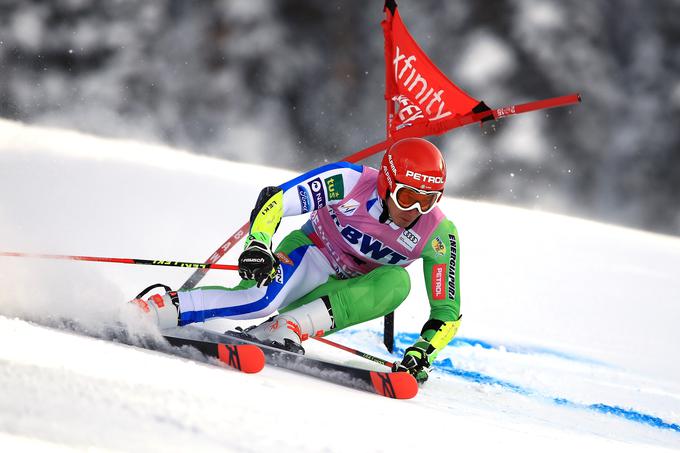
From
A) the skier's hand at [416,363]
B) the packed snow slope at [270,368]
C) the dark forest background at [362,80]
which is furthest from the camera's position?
the dark forest background at [362,80]

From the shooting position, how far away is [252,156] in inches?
472

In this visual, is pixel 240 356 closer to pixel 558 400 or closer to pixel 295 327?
pixel 295 327

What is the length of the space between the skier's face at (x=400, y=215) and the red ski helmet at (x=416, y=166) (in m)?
0.09

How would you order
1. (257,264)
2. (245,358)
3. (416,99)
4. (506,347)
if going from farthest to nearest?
(506,347)
(416,99)
(257,264)
(245,358)

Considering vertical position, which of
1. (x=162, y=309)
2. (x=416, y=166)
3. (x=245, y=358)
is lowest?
(x=162, y=309)

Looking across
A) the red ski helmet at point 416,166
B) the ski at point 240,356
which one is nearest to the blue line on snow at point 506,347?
the red ski helmet at point 416,166

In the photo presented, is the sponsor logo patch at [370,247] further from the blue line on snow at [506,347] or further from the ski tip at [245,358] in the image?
the blue line on snow at [506,347]

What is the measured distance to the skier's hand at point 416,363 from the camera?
11.2ft

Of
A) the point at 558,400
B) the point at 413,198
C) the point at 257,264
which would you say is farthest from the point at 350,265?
the point at 558,400

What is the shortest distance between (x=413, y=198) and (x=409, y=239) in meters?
0.28

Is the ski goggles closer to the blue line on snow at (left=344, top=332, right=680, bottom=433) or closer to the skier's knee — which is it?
the skier's knee

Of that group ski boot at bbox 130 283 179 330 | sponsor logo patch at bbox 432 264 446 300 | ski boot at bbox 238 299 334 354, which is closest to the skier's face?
sponsor logo patch at bbox 432 264 446 300

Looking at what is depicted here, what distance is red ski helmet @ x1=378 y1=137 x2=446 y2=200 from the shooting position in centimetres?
331

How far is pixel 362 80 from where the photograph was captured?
12.1m
